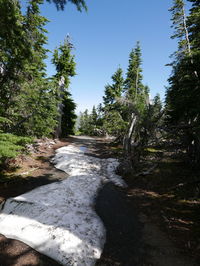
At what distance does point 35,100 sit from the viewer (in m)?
7.71

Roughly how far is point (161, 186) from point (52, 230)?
5.83 meters

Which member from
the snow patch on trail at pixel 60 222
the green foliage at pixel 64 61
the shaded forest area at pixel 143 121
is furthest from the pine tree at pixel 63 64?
the snow patch on trail at pixel 60 222

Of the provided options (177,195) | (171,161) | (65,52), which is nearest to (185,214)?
(177,195)

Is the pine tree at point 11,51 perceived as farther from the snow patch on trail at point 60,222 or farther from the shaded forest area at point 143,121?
the snow patch on trail at point 60,222

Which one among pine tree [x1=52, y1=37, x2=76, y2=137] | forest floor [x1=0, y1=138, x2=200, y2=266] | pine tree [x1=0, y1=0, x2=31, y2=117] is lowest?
forest floor [x1=0, y1=138, x2=200, y2=266]

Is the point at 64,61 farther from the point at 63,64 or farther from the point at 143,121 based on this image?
the point at 143,121

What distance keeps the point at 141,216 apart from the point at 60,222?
3.02 m

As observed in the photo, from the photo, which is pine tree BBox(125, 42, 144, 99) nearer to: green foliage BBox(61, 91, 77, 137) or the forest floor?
green foliage BBox(61, 91, 77, 137)

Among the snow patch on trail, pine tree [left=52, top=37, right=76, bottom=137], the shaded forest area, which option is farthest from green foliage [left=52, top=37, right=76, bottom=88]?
the snow patch on trail

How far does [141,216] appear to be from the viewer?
17.6 ft

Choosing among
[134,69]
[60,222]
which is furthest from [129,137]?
[134,69]

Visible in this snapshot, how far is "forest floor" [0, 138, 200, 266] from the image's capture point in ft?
11.6

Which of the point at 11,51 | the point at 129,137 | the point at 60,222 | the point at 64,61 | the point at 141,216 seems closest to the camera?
the point at 60,222

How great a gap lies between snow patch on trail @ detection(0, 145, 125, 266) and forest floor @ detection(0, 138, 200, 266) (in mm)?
213
